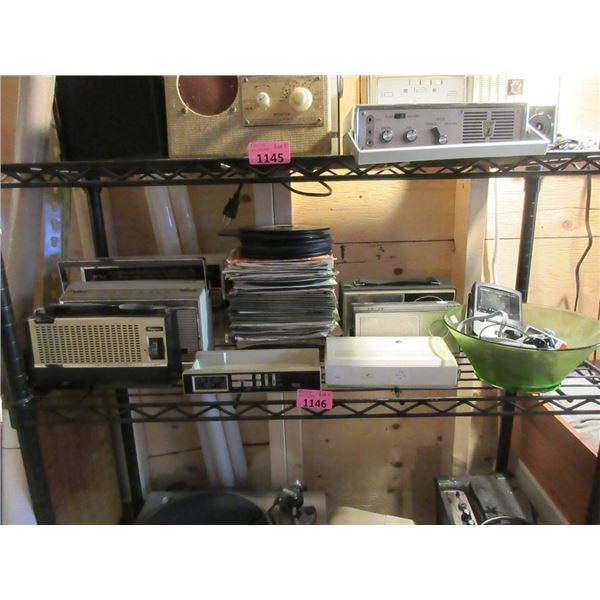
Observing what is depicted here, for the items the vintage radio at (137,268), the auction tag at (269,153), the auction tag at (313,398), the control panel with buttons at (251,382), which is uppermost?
the auction tag at (269,153)

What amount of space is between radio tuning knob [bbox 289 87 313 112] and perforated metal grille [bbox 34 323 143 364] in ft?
1.59

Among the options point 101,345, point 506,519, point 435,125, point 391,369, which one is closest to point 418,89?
point 435,125

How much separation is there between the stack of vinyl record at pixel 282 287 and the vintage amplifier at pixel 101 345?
0.49 feet

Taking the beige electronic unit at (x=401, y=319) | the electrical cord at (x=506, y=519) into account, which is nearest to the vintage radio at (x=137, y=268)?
the beige electronic unit at (x=401, y=319)

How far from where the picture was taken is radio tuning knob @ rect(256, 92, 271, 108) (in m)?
0.74

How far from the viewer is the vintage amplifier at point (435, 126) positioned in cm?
70

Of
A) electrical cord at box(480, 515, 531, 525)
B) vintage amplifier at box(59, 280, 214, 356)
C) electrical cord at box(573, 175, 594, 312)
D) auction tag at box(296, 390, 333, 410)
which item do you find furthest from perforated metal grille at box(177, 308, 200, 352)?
electrical cord at box(573, 175, 594, 312)

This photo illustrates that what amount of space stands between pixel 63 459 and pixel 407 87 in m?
1.07

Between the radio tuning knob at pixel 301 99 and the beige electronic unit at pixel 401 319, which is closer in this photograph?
the radio tuning knob at pixel 301 99

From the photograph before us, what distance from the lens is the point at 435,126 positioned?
2.31ft

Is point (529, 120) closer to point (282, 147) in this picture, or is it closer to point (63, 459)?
point (282, 147)

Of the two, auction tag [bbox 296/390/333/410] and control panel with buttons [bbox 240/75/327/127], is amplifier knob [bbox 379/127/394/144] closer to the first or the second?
control panel with buttons [bbox 240/75/327/127]

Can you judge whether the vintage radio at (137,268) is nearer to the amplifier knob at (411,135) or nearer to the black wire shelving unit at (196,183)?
the black wire shelving unit at (196,183)
